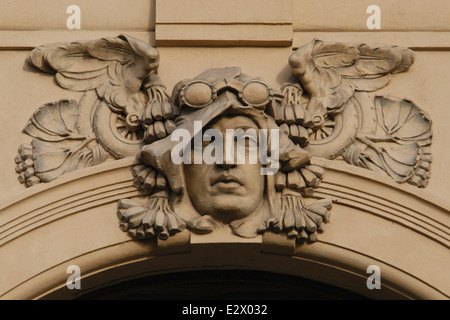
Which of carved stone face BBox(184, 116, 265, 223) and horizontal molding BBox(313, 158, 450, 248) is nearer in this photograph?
carved stone face BBox(184, 116, 265, 223)

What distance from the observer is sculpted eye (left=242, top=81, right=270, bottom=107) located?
8.34 m

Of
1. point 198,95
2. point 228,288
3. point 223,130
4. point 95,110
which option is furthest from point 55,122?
point 228,288

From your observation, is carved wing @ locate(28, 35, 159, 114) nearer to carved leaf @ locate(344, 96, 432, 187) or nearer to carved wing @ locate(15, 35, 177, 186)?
carved wing @ locate(15, 35, 177, 186)

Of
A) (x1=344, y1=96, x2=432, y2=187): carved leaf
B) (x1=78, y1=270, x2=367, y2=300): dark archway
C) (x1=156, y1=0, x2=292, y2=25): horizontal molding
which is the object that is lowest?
(x1=78, y1=270, x2=367, y2=300): dark archway

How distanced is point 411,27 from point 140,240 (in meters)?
2.19

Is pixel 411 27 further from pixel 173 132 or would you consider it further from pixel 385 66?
pixel 173 132

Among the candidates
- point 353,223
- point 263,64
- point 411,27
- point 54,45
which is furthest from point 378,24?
point 54,45

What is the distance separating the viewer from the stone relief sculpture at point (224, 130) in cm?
831

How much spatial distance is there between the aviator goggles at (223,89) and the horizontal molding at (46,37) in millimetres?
593

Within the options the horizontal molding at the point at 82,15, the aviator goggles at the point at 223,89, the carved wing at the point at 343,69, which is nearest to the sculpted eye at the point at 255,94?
the aviator goggles at the point at 223,89

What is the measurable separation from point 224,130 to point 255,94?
28 centimetres

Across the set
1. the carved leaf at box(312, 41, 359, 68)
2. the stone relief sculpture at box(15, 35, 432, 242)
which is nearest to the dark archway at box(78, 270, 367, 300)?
the stone relief sculpture at box(15, 35, 432, 242)

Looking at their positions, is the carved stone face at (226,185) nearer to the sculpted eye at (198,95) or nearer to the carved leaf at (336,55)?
the sculpted eye at (198,95)

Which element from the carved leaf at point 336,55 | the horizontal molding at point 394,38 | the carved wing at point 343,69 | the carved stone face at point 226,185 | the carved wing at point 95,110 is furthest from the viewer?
the horizontal molding at point 394,38
